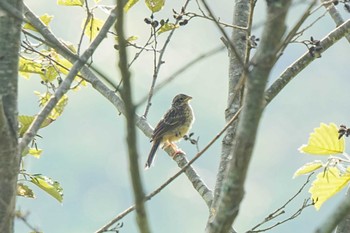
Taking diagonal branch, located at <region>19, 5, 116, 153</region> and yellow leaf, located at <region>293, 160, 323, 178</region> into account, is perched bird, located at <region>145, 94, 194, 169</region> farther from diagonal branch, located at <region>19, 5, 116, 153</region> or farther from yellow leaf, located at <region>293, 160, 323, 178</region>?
diagonal branch, located at <region>19, 5, 116, 153</region>

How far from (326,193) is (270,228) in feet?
1.74

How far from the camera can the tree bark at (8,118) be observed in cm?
388

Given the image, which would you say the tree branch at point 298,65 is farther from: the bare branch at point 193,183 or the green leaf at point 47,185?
the green leaf at point 47,185

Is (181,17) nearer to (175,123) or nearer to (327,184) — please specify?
(327,184)

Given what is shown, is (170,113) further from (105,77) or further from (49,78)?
(105,77)

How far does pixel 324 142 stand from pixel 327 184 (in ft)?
0.98

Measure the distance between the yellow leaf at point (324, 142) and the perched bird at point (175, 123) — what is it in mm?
6199

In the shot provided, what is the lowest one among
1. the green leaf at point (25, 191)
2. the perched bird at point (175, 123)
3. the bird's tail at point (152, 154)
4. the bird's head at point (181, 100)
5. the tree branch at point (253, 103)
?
the tree branch at point (253, 103)

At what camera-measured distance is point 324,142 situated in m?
5.21

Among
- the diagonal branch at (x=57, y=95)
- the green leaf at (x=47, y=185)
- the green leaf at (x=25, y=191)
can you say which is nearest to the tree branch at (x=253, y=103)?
the diagonal branch at (x=57, y=95)

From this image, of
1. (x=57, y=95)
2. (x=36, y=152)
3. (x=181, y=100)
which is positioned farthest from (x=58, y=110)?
(x=181, y=100)

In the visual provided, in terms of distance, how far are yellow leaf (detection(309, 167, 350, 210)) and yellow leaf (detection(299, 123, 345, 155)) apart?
0.54 feet

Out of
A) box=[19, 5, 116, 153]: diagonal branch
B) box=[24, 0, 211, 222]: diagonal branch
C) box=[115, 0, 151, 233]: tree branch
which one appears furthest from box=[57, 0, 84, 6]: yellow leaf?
box=[115, 0, 151, 233]: tree branch

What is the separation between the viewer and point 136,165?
2.53m
